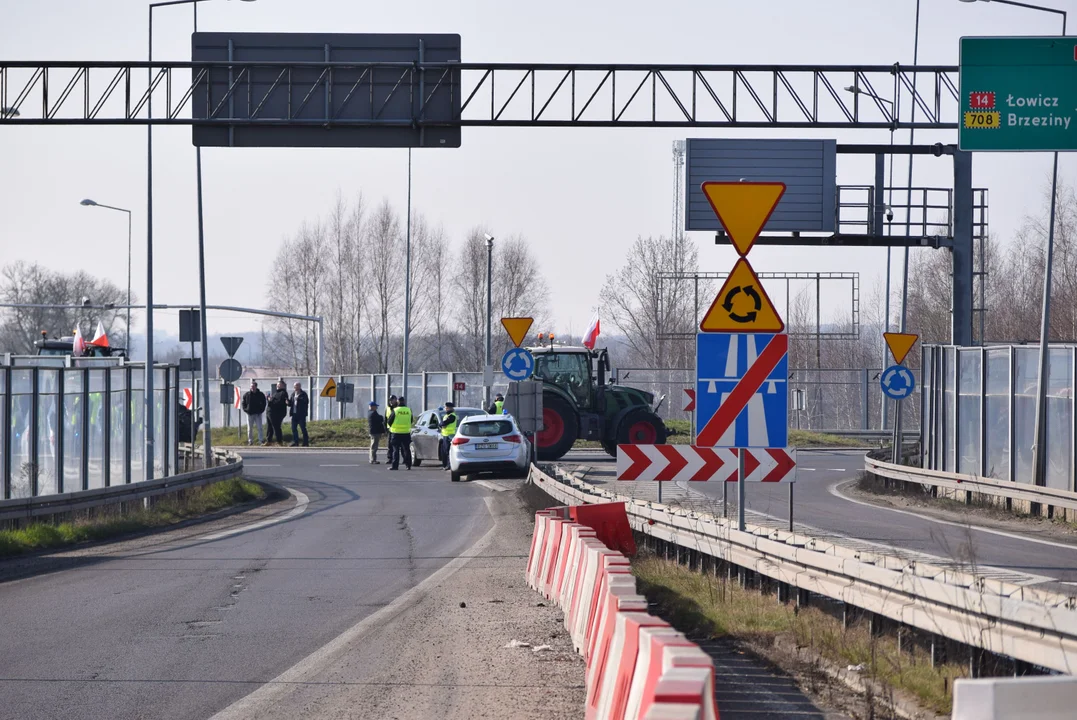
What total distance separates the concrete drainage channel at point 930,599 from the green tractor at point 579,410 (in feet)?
61.3

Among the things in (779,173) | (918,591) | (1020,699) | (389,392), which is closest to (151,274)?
(779,173)

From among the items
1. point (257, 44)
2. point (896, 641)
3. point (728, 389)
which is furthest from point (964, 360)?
point (896, 641)

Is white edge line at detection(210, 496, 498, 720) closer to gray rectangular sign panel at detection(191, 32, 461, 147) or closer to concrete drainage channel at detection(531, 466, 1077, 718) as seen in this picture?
concrete drainage channel at detection(531, 466, 1077, 718)

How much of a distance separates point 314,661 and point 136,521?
11.1 metres

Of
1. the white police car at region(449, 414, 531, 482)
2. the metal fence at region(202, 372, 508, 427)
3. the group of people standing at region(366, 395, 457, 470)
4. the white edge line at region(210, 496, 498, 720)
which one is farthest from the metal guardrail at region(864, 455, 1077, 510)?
the metal fence at region(202, 372, 508, 427)

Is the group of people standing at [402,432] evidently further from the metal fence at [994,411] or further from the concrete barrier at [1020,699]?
the concrete barrier at [1020,699]

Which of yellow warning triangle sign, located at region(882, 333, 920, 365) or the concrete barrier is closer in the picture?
the concrete barrier

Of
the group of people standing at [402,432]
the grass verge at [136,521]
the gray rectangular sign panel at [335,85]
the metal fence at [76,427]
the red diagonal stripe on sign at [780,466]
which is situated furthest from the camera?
the group of people standing at [402,432]

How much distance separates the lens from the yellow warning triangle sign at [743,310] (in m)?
9.76

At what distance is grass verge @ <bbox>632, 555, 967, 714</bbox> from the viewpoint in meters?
6.99

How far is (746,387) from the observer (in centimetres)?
1003

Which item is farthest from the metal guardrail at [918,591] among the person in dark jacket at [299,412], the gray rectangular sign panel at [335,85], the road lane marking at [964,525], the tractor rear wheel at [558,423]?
the person in dark jacket at [299,412]

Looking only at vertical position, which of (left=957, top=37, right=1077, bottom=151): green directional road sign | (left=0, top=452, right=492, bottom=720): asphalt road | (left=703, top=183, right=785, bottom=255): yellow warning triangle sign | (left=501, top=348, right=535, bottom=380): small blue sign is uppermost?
(left=957, top=37, right=1077, bottom=151): green directional road sign

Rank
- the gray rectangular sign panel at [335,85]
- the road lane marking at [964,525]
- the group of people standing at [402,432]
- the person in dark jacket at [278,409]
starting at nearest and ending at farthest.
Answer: the road lane marking at [964,525]
the gray rectangular sign panel at [335,85]
the group of people standing at [402,432]
the person in dark jacket at [278,409]
